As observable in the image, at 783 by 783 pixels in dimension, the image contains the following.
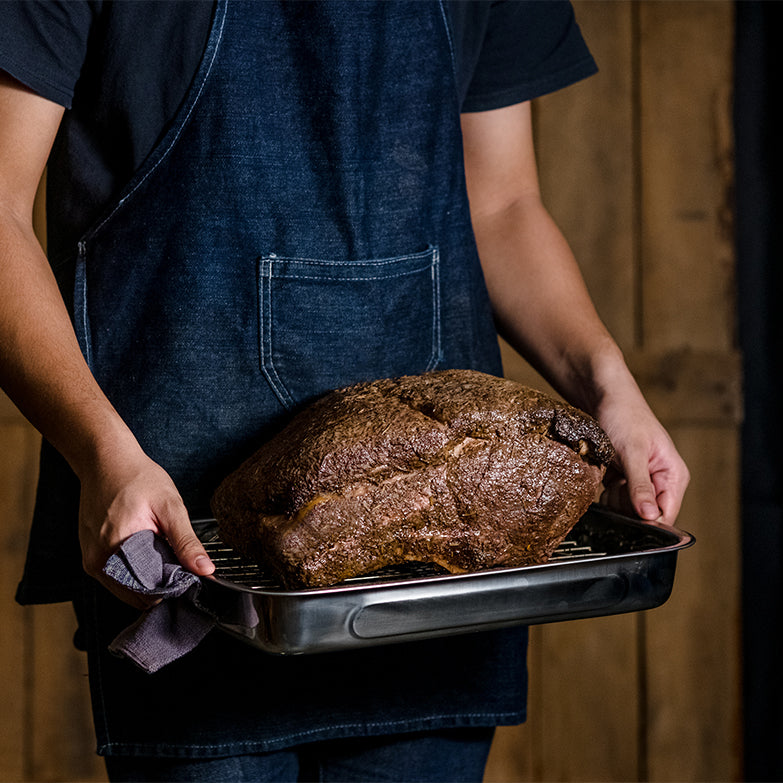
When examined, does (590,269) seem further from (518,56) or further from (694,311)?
(518,56)

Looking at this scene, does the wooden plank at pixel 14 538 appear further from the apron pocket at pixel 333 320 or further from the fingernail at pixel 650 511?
the fingernail at pixel 650 511

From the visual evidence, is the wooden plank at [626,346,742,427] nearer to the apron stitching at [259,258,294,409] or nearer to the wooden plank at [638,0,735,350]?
the wooden plank at [638,0,735,350]

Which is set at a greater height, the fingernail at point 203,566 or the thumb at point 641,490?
the fingernail at point 203,566

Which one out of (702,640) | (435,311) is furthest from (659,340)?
(435,311)

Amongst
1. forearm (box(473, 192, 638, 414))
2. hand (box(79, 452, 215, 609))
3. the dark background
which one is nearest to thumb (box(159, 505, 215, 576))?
hand (box(79, 452, 215, 609))

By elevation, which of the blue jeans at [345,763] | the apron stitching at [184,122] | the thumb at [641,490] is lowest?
the blue jeans at [345,763]

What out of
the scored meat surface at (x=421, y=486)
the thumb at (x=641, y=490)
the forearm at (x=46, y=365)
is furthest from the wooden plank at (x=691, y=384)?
the forearm at (x=46, y=365)

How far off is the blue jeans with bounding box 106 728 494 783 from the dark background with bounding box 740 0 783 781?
46.9 inches

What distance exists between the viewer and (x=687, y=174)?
2025mm

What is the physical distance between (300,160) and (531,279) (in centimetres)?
35

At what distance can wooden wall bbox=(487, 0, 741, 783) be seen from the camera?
199 centimetres

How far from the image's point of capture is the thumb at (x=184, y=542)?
0.68m

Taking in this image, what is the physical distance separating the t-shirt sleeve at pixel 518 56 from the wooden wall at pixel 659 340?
0.76m

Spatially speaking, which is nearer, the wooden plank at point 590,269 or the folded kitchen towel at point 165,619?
the folded kitchen towel at point 165,619
